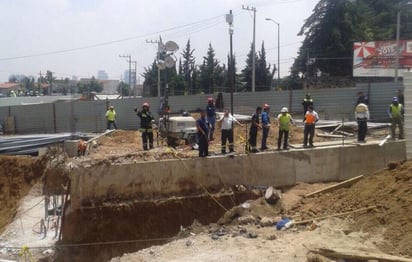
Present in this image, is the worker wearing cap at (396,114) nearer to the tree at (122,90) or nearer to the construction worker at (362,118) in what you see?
the construction worker at (362,118)

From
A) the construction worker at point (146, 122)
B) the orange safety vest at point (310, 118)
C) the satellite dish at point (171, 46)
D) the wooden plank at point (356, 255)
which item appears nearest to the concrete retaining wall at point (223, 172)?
the orange safety vest at point (310, 118)

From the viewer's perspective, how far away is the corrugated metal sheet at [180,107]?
25609mm

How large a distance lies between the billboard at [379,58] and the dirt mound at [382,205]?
88.8 ft

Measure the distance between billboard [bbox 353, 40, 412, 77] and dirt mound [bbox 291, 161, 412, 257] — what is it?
88.8 ft

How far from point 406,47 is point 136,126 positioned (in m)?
20.0

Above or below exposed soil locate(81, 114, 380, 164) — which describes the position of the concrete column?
above

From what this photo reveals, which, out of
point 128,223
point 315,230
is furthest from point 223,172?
point 315,230

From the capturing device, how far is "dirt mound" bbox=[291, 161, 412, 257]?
8695 millimetres

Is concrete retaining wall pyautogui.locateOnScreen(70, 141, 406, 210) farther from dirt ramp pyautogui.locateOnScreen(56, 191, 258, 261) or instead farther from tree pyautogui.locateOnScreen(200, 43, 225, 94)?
tree pyautogui.locateOnScreen(200, 43, 225, 94)

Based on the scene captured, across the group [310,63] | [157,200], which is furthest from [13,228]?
[310,63]

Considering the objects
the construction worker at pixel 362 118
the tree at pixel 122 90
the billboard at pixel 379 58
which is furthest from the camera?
the tree at pixel 122 90

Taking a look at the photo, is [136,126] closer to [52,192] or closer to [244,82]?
[52,192]

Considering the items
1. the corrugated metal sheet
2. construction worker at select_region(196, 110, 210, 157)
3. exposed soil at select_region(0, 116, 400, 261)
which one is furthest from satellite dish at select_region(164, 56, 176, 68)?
the corrugated metal sheet

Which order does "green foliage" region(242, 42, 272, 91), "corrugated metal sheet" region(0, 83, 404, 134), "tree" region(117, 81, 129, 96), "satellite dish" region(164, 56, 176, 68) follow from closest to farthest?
"satellite dish" region(164, 56, 176, 68) < "corrugated metal sheet" region(0, 83, 404, 134) < "green foliage" region(242, 42, 272, 91) < "tree" region(117, 81, 129, 96)
